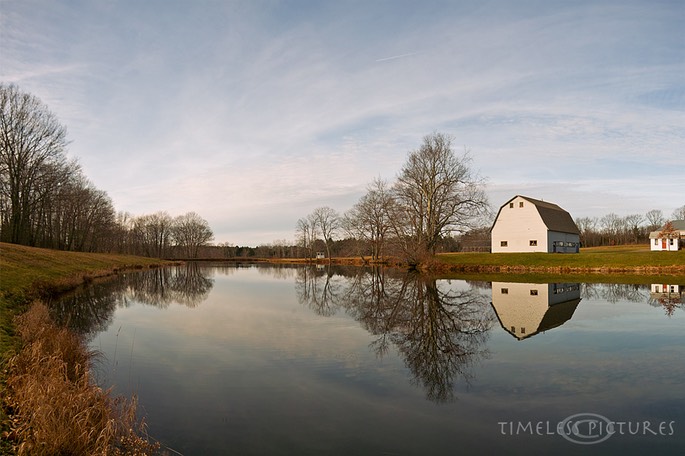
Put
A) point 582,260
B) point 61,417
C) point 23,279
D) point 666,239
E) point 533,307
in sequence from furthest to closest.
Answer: point 666,239 < point 582,260 < point 23,279 < point 533,307 < point 61,417

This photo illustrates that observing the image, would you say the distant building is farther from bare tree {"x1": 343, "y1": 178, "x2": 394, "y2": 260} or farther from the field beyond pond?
bare tree {"x1": 343, "y1": 178, "x2": 394, "y2": 260}

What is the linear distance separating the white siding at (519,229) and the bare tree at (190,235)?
96988mm

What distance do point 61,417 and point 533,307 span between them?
16.1 metres

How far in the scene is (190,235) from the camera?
123 m

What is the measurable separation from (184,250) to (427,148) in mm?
101858

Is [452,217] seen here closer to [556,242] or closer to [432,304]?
[556,242]

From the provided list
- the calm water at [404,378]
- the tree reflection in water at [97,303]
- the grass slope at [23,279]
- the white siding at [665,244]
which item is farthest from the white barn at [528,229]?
the grass slope at [23,279]

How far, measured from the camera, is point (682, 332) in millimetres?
11586

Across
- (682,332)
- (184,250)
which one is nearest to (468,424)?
(682,332)

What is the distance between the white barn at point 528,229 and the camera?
48312mm

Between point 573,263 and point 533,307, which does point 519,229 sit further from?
point 533,307

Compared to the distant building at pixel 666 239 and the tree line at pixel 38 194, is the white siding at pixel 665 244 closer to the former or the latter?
the distant building at pixel 666 239

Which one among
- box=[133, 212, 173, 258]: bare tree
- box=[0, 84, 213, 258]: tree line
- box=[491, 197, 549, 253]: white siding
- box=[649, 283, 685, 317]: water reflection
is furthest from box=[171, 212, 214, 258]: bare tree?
box=[649, 283, 685, 317]: water reflection

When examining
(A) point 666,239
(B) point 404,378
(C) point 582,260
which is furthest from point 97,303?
(A) point 666,239
